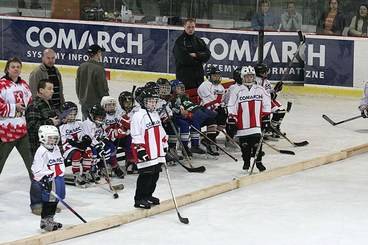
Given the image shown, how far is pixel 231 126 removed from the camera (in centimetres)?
1143

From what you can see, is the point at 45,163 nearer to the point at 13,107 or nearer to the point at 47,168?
the point at 47,168

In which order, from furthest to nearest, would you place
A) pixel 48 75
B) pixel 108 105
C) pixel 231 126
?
1. pixel 231 126
2. pixel 108 105
3. pixel 48 75

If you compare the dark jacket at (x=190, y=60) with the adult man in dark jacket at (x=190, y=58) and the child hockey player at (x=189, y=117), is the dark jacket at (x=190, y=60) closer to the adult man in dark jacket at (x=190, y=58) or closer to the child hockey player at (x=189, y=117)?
the adult man in dark jacket at (x=190, y=58)

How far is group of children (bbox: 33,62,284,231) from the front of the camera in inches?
342

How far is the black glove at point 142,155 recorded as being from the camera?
29.8 feet

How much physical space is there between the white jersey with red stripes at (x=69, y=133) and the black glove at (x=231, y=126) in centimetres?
175

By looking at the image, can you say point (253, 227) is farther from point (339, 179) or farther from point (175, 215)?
point (339, 179)

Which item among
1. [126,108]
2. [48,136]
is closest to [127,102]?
[126,108]

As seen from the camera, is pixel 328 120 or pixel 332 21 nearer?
pixel 328 120

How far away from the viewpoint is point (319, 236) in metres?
8.70

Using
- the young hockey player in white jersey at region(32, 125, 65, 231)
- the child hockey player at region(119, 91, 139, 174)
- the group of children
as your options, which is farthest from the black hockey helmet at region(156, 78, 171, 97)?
the young hockey player in white jersey at region(32, 125, 65, 231)

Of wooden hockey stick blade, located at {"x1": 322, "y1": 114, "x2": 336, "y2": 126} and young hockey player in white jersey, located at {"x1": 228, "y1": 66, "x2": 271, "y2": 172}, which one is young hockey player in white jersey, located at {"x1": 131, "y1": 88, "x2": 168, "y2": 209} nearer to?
young hockey player in white jersey, located at {"x1": 228, "y1": 66, "x2": 271, "y2": 172}

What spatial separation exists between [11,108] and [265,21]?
9.02 metres

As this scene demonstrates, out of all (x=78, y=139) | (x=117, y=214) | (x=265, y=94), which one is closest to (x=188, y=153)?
(x=265, y=94)
